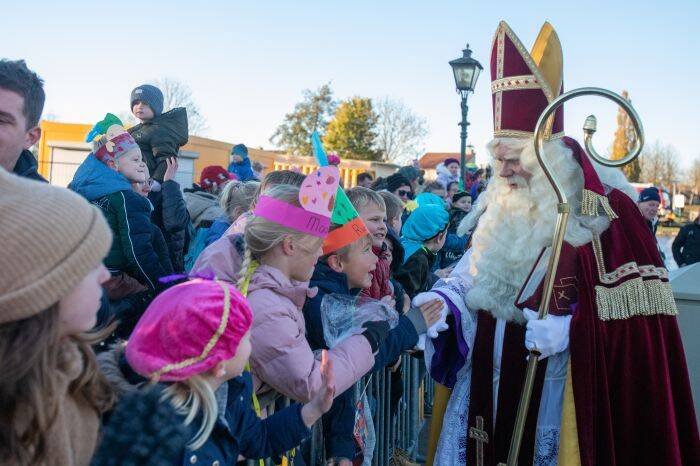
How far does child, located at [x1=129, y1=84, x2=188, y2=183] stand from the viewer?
5.16 m

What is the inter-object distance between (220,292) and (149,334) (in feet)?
0.71

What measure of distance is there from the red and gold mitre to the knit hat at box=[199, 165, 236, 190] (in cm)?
417

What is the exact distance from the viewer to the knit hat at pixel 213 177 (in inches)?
278

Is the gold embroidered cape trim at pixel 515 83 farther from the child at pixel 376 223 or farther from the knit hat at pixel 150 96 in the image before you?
the knit hat at pixel 150 96

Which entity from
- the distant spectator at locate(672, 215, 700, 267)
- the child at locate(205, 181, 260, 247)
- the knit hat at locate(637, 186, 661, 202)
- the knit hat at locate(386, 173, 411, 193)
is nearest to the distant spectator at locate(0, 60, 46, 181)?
the child at locate(205, 181, 260, 247)

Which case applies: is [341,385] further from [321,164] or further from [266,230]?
[321,164]

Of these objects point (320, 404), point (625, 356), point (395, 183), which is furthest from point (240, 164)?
point (320, 404)

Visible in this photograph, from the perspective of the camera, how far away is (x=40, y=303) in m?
1.33

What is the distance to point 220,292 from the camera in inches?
69.7

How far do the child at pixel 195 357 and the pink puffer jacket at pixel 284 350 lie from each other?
0.41 m

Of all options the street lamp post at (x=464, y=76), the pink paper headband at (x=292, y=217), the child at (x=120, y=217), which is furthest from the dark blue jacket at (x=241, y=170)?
the pink paper headband at (x=292, y=217)

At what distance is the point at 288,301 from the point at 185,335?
0.78 meters

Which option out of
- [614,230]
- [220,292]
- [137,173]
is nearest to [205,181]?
[137,173]

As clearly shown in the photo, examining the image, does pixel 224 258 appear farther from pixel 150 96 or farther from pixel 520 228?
pixel 150 96
